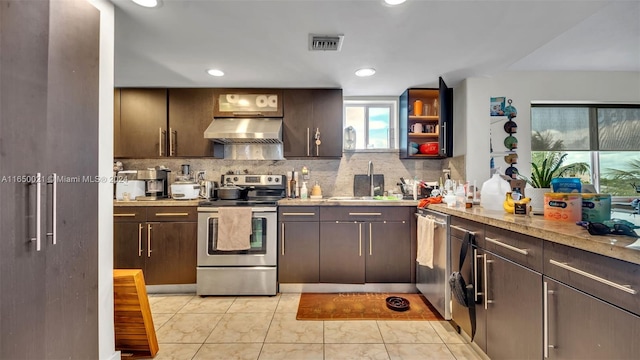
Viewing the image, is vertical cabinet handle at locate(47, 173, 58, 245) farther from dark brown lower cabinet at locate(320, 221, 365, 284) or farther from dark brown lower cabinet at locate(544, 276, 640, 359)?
dark brown lower cabinet at locate(544, 276, 640, 359)

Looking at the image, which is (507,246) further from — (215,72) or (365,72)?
(215,72)

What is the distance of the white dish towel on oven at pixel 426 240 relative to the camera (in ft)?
7.63

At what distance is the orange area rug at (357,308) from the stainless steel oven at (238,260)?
1.49 feet

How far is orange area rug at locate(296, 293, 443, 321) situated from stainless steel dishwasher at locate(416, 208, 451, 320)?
134 millimetres

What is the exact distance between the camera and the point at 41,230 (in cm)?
113

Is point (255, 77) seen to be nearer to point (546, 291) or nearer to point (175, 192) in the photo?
point (175, 192)

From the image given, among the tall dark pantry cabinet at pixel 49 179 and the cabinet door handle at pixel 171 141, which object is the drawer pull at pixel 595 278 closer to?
the tall dark pantry cabinet at pixel 49 179

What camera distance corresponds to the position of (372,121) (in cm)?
355

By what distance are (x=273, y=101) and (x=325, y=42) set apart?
1240 millimetres

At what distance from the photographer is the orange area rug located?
2301 millimetres

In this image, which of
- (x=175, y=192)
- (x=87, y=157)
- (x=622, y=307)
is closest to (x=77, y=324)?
(x=87, y=157)

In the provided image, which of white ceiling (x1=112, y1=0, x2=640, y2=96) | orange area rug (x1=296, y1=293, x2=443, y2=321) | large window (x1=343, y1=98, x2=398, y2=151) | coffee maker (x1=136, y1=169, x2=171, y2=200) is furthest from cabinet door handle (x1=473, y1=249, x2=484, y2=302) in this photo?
coffee maker (x1=136, y1=169, x2=171, y2=200)

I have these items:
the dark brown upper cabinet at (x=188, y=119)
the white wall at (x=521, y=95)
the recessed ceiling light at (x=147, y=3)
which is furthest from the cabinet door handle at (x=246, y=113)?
the white wall at (x=521, y=95)

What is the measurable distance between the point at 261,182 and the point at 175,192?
3.03 feet
